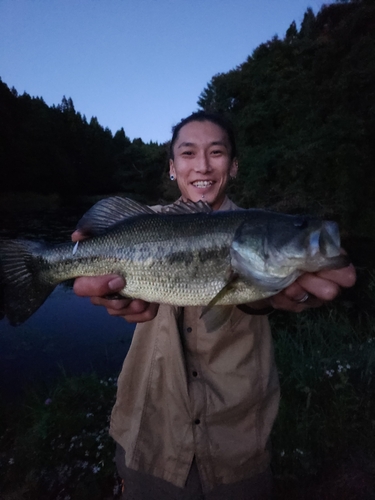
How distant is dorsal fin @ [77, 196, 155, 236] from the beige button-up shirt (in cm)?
64

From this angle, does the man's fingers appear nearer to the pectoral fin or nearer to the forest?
the pectoral fin

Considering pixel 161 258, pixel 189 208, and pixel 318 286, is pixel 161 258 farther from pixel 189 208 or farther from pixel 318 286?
pixel 318 286

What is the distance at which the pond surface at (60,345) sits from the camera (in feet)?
17.9

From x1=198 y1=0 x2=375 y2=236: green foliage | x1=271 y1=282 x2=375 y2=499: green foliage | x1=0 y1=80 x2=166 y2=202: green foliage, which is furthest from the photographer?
x1=0 y1=80 x2=166 y2=202: green foliage

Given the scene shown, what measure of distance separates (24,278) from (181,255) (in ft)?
3.39

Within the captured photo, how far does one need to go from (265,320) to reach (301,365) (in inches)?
75.2

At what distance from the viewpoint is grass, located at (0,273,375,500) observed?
2842 mm

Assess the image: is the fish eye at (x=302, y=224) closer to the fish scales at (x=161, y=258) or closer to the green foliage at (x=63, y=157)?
the fish scales at (x=161, y=258)

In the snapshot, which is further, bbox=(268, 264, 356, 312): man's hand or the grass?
the grass

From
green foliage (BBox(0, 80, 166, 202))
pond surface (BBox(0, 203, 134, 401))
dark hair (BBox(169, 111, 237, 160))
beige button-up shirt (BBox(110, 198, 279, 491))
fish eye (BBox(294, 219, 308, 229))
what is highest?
green foliage (BBox(0, 80, 166, 202))

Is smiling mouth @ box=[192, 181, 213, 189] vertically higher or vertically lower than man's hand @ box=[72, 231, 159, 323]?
higher

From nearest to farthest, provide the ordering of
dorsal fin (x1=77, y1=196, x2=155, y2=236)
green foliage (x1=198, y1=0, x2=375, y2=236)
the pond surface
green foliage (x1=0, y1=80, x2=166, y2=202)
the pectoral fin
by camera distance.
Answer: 1. the pectoral fin
2. dorsal fin (x1=77, y1=196, x2=155, y2=236)
3. the pond surface
4. green foliage (x1=198, y1=0, x2=375, y2=236)
5. green foliage (x1=0, y1=80, x2=166, y2=202)

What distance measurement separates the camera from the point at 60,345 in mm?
6535

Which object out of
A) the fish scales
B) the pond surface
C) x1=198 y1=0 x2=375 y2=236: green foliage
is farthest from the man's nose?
x1=198 y1=0 x2=375 y2=236: green foliage
